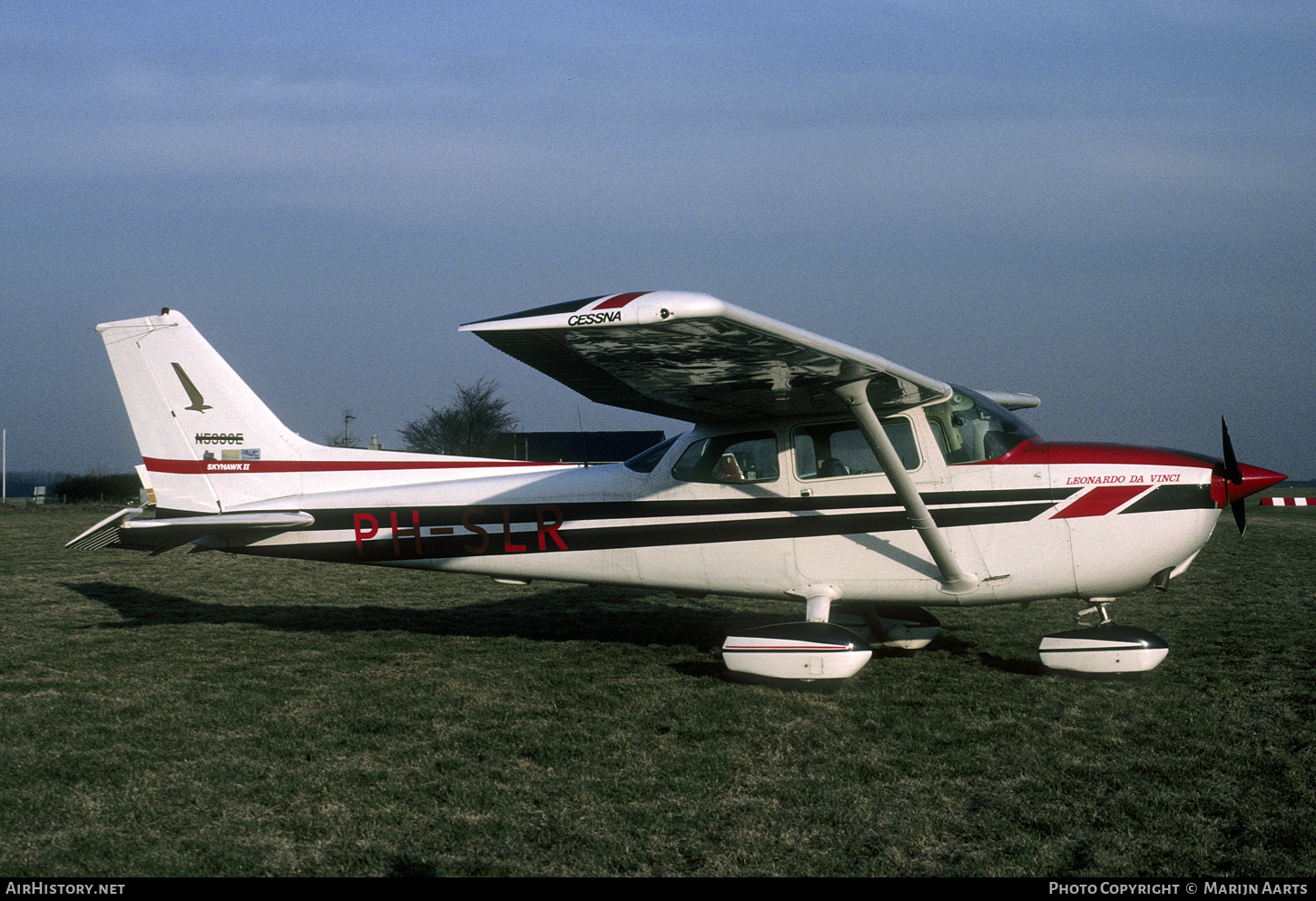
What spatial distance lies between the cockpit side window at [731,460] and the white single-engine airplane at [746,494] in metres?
0.02

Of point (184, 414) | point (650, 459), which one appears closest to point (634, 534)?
point (650, 459)

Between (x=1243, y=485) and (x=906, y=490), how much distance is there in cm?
240

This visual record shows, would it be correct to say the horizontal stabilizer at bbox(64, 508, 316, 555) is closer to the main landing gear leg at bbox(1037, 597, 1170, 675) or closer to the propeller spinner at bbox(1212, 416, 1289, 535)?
the main landing gear leg at bbox(1037, 597, 1170, 675)

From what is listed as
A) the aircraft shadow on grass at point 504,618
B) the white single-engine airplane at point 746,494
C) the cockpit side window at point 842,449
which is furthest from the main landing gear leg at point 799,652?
the aircraft shadow on grass at point 504,618

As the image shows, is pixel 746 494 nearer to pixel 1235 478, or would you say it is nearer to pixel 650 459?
pixel 650 459

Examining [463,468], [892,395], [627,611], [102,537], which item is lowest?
[627,611]

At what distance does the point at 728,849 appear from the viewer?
3350mm

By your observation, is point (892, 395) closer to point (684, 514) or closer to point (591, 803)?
point (684, 514)

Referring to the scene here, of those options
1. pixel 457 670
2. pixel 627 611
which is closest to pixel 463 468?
pixel 457 670

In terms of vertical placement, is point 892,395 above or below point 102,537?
above

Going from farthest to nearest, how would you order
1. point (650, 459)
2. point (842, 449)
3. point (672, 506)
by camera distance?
1. point (650, 459)
2. point (672, 506)
3. point (842, 449)

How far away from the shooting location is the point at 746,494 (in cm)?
672

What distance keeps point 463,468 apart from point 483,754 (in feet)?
12.4

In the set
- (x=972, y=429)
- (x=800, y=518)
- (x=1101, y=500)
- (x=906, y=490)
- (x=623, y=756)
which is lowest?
(x=623, y=756)
